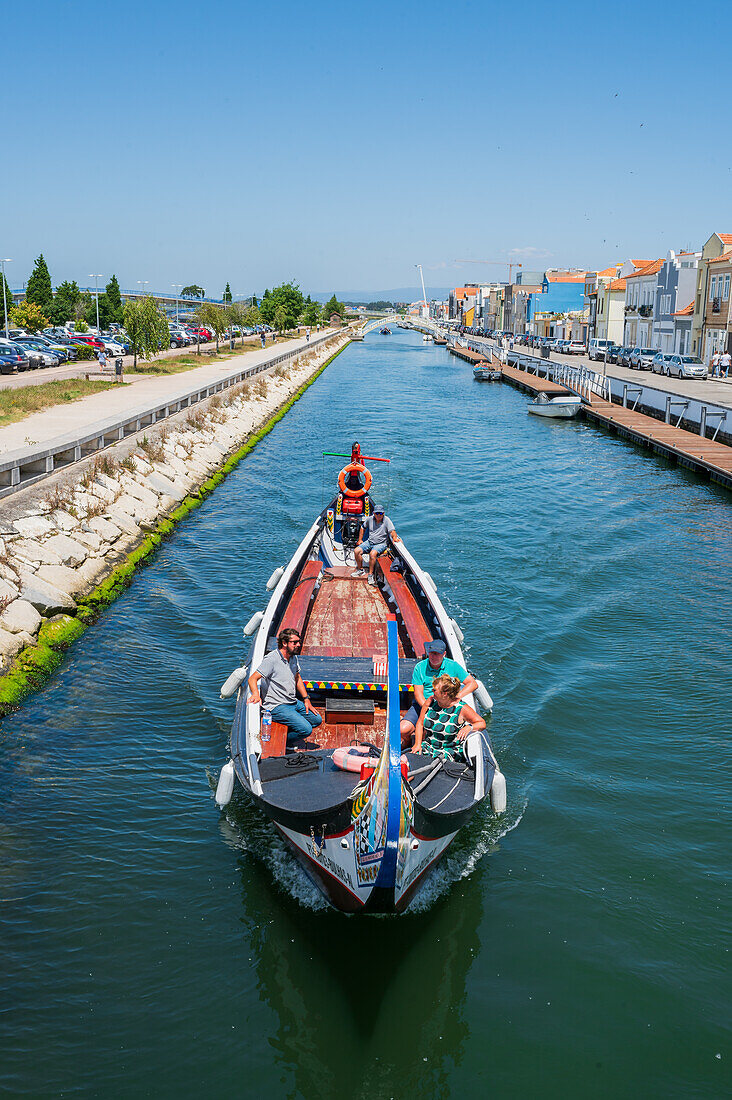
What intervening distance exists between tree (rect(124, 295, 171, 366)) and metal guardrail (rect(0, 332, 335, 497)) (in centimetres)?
1433

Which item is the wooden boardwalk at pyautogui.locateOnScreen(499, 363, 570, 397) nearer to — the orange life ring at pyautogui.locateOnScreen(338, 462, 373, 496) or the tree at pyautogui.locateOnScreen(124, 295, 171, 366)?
the tree at pyautogui.locateOnScreen(124, 295, 171, 366)

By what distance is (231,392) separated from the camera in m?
44.1

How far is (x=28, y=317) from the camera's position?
71.5m

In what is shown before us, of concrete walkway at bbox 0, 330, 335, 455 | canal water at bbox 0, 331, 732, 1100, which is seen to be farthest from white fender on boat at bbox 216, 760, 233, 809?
concrete walkway at bbox 0, 330, 335, 455

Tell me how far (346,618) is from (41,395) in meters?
25.2

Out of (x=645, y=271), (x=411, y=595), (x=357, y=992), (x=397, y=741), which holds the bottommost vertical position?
(x=357, y=992)

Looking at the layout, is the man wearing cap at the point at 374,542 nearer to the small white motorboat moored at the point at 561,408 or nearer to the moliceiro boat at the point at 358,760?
the moliceiro boat at the point at 358,760

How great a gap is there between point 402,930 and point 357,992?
0.93 m

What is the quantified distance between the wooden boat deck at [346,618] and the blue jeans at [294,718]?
159 centimetres

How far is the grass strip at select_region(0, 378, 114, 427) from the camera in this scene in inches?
1178

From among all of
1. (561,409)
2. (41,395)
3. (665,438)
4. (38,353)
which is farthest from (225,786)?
(38,353)

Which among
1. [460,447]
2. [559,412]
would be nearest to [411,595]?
[460,447]

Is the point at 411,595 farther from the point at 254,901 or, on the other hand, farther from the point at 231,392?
the point at 231,392

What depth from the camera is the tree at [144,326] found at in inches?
1908
